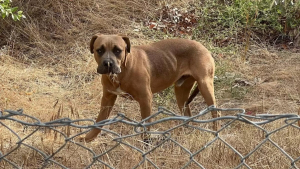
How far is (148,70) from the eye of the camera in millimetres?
5906

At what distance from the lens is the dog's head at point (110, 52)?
5.11m

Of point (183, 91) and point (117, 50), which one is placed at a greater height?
point (117, 50)

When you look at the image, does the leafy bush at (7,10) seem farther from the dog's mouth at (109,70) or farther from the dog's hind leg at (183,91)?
the dog's hind leg at (183,91)

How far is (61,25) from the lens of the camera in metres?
9.63

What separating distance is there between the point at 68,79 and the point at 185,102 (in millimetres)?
2297

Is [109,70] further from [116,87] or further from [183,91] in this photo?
[183,91]

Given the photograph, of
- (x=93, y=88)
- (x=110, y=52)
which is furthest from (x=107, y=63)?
(x=93, y=88)

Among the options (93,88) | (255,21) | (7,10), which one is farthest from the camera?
(255,21)

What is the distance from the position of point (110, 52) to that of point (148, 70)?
78 centimetres

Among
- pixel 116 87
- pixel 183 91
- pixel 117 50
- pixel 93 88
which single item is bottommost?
pixel 93 88

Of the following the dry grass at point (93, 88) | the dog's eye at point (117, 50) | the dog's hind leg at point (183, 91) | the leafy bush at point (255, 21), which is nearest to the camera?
the dry grass at point (93, 88)

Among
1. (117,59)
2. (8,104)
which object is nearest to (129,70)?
(117,59)

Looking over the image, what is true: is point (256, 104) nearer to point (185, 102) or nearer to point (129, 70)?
point (185, 102)

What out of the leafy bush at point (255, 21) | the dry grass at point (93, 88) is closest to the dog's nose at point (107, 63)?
the dry grass at point (93, 88)
